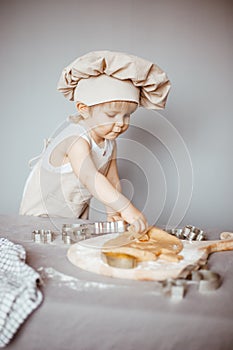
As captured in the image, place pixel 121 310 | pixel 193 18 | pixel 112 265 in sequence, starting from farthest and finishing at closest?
pixel 193 18
pixel 112 265
pixel 121 310

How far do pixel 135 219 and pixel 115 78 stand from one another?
1.06 feet

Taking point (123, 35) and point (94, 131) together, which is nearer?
point (94, 131)

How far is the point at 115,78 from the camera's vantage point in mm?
964

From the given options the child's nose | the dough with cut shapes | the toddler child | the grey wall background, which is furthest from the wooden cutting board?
the grey wall background

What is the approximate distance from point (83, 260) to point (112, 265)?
0.06 meters

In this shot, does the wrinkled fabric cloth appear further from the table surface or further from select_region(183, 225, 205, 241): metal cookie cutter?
select_region(183, 225, 205, 241): metal cookie cutter

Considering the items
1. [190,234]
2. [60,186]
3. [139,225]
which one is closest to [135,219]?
[139,225]

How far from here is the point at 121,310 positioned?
570mm

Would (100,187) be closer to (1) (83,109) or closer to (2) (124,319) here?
(1) (83,109)

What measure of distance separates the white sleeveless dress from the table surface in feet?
1.73

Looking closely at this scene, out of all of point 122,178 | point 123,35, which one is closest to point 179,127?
point 122,178

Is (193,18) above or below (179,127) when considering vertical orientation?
above

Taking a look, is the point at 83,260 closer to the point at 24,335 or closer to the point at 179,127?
the point at 24,335

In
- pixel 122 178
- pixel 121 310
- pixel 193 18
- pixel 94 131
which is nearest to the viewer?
pixel 121 310
